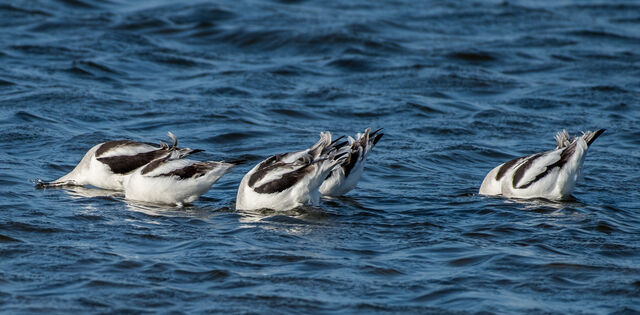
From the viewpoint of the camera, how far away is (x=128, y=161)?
1021 cm

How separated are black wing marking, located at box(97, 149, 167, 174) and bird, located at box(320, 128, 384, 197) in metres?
1.91

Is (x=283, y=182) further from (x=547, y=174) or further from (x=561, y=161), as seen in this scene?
(x=561, y=161)

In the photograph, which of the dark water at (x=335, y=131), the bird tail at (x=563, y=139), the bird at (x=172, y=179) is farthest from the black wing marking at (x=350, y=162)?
the bird tail at (x=563, y=139)

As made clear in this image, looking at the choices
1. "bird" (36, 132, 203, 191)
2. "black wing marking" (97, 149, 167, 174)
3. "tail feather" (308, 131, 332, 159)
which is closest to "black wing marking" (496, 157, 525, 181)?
"tail feather" (308, 131, 332, 159)

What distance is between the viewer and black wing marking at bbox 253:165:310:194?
9.30 metres

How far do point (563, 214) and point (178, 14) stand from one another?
1337 centimetres

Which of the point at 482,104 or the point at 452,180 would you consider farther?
the point at 482,104

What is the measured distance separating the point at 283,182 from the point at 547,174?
2.89 metres

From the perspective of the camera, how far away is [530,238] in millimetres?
8500

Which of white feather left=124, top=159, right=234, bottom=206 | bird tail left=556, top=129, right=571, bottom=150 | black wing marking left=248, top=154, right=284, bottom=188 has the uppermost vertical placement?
bird tail left=556, top=129, right=571, bottom=150

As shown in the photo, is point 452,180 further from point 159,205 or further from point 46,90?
point 46,90

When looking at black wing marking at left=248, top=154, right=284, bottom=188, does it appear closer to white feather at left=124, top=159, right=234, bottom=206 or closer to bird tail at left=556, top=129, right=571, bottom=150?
white feather at left=124, top=159, right=234, bottom=206

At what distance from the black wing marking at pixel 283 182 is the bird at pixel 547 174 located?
7.44 feet

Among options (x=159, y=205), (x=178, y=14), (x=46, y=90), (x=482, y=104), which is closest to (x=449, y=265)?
(x=159, y=205)
